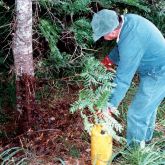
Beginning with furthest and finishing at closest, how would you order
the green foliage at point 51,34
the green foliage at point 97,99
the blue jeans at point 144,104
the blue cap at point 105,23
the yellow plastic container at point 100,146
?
the green foliage at point 51,34, the blue jeans at point 144,104, the yellow plastic container at point 100,146, the blue cap at point 105,23, the green foliage at point 97,99

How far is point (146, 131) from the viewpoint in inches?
192

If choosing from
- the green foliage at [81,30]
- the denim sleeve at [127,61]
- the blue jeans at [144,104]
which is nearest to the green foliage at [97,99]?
the denim sleeve at [127,61]

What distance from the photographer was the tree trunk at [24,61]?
4.31 meters

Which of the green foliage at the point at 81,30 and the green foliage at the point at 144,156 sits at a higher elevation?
the green foliage at the point at 81,30

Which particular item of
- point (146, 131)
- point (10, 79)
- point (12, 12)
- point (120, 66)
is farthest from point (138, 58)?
point (10, 79)

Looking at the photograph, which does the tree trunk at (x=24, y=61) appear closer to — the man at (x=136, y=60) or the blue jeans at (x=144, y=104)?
the man at (x=136, y=60)

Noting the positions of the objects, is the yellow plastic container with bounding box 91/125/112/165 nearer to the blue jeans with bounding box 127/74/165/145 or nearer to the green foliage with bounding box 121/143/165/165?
the green foliage with bounding box 121/143/165/165

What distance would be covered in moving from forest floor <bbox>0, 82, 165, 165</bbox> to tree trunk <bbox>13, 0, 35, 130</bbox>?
0.21 m

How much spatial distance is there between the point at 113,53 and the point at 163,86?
724 mm

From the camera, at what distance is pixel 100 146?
4246mm

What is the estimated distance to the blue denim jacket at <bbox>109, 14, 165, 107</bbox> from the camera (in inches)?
160

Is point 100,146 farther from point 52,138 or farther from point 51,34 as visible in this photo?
point 51,34

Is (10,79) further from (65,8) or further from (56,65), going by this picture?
(65,8)

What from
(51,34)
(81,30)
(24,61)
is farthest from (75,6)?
(24,61)
